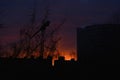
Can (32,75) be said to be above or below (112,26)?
below

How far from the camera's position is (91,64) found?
27.9 meters

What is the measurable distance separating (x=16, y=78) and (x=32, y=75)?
5.54 ft

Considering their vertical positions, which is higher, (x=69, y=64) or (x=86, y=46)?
(x=86, y=46)

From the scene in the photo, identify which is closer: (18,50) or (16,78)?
(16,78)

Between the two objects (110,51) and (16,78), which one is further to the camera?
(110,51)

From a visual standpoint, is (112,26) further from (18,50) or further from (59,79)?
(18,50)

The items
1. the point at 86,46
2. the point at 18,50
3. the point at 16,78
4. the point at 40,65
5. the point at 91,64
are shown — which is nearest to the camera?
the point at 16,78

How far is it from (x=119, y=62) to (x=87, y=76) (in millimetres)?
3369

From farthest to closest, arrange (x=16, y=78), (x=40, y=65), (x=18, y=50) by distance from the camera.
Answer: (x=18, y=50), (x=40, y=65), (x=16, y=78)

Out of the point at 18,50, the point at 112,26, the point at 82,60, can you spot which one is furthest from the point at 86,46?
the point at 18,50

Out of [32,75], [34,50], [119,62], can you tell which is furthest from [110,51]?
[34,50]

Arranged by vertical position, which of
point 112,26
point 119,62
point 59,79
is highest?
point 112,26

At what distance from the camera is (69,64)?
28422mm

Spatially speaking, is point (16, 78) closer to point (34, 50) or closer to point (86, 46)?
point (86, 46)
